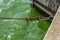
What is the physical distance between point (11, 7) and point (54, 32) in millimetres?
3544

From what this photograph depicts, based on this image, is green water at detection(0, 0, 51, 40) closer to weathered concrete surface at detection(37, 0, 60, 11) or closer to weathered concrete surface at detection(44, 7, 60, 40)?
weathered concrete surface at detection(37, 0, 60, 11)

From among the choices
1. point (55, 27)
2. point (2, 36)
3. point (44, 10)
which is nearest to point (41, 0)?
point (44, 10)

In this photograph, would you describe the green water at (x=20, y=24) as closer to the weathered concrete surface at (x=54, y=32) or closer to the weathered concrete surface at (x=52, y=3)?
the weathered concrete surface at (x=52, y=3)

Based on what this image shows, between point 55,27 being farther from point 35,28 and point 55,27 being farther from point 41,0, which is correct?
point 41,0

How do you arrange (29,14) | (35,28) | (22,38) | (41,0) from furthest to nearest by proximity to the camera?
(29,14), (41,0), (35,28), (22,38)

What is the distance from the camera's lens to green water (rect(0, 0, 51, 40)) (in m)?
4.29

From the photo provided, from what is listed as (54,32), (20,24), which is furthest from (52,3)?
(54,32)

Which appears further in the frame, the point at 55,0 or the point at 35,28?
the point at 35,28

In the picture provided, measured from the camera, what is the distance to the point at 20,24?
4.72 m

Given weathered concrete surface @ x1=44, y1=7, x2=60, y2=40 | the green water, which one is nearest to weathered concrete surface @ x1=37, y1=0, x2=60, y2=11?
the green water

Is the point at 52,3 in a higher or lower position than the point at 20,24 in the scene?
higher

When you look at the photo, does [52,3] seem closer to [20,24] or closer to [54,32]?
[20,24]

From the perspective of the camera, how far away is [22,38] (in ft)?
13.8

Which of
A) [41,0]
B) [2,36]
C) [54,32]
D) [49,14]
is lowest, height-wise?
[2,36]
